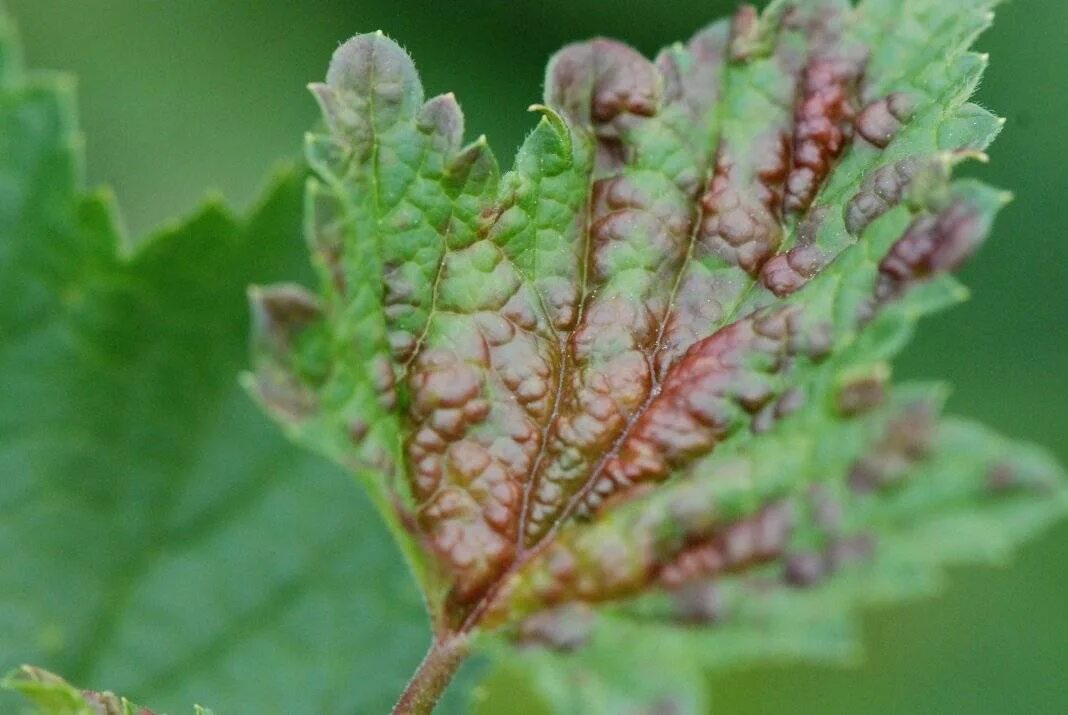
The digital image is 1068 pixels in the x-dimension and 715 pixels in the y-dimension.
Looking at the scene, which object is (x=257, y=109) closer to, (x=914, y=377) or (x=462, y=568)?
(x=914, y=377)

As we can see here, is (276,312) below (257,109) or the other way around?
below

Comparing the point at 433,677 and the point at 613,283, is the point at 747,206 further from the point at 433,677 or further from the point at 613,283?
the point at 433,677

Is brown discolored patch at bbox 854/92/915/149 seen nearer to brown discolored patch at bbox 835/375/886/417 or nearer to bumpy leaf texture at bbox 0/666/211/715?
brown discolored patch at bbox 835/375/886/417

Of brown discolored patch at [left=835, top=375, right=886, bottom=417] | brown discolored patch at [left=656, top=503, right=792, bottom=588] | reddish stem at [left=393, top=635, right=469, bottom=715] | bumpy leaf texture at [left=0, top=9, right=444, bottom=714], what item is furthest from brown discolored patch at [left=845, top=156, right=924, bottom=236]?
bumpy leaf texture at [left=0, top=9, right=444, bottom=714]

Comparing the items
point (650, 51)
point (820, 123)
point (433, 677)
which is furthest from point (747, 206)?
point (650, 51)

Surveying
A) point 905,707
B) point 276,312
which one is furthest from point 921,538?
point 905,707

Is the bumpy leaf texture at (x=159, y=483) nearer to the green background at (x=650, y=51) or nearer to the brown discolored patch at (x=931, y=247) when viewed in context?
the brown discolored patch at (x=931, y=247)
